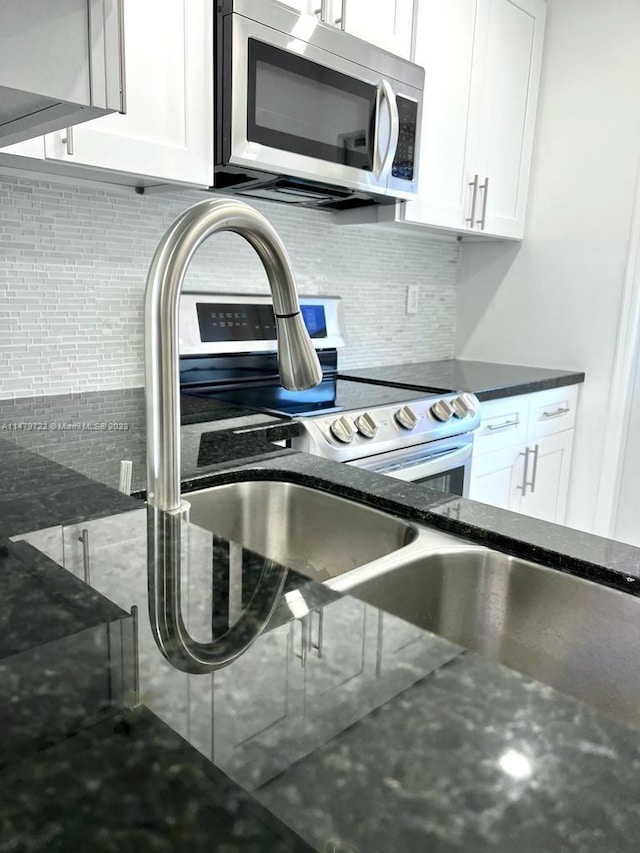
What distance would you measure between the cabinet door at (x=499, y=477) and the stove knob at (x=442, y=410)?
32 cm

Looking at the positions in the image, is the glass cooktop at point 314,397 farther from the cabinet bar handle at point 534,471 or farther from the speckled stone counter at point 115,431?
the cabinet bar handle at point 534,471

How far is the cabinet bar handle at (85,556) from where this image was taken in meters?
0.51

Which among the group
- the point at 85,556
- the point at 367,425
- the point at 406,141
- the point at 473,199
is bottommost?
the point at 367,425

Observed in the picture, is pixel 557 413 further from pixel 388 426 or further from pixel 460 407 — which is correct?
pixel 388 426

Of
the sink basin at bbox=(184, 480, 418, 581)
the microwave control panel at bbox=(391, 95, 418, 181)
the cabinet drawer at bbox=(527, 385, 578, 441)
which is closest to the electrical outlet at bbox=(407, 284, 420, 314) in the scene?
the cabinet drawer at bbox=(527, 385, 578, 441)

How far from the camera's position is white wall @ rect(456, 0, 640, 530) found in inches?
99.2

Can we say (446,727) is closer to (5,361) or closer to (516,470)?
(5,361)

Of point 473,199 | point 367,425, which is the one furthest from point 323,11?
point 367,425

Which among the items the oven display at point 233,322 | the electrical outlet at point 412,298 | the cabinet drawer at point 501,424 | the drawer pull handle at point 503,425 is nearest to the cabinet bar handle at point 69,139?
the oven display at point 233,322

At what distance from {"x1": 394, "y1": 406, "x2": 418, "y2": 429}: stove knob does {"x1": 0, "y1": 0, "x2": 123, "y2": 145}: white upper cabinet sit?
118 centimetres

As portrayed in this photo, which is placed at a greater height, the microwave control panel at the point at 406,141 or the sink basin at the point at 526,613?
the microwave control panel at the point at 406,141

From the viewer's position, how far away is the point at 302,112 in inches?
67.0

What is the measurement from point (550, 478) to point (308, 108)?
1773 millimetres

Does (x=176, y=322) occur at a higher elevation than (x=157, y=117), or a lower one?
lower
